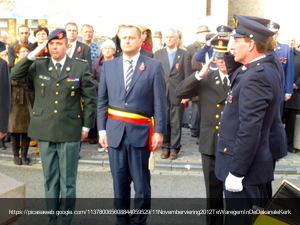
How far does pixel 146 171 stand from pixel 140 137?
14.3 inches

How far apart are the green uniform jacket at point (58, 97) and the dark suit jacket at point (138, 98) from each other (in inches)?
13.9

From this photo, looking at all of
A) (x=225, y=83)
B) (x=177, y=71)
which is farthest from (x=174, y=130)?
(x=225, y=83)

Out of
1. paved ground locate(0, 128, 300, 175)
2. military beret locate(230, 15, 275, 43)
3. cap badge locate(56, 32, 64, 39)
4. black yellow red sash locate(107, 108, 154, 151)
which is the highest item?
military beret locate(230, 15, 275, 43)

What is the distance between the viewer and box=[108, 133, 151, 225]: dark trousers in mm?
5098

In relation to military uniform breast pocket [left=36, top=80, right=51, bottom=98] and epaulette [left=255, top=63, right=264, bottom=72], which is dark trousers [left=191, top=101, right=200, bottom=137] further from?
epaulette [left=255, top=63, right=264, bottom=72]

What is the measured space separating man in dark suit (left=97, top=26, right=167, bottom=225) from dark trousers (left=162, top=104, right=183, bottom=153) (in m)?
3.78

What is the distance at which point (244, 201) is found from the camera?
3.96 meters

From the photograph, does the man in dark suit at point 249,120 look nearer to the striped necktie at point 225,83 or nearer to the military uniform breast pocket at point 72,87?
the striped necktie at point 225,83

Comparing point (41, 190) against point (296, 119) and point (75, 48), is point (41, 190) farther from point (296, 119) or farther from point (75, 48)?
point (296, 119)

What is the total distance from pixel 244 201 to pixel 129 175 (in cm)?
157

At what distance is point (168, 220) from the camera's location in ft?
19.4

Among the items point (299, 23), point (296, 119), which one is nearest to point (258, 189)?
point (296, 119)

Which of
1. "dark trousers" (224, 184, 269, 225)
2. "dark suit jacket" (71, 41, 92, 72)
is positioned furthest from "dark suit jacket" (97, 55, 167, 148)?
"dark suit jacket" (71, 41, 92, 72)

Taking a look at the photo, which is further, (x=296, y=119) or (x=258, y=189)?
(x=296, y=119)
